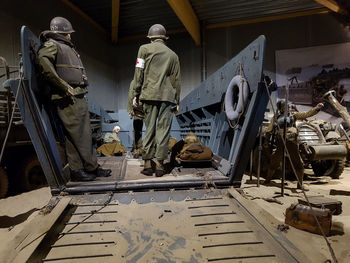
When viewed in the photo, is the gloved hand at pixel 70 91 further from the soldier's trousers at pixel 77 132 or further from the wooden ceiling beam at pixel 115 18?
the wooden ceiling beam at pixel 115 18

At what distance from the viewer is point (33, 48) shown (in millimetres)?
2545

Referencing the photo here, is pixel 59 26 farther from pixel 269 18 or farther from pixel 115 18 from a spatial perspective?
pixel 269 18

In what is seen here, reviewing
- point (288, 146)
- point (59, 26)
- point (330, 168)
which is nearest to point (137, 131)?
point (59, 26)

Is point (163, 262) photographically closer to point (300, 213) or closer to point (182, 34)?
point (300, 213)

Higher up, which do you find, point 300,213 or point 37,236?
point 37,236

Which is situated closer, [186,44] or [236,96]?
[236,96]

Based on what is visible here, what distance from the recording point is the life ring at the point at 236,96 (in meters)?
2.85

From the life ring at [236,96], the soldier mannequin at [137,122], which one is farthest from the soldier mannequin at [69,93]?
the life ring at [236,96]

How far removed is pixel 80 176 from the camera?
9.52ft

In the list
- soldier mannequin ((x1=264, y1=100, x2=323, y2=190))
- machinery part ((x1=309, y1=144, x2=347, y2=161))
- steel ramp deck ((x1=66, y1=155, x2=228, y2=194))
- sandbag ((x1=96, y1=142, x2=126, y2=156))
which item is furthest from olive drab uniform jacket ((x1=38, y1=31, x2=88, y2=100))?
machinery part ((x1=309, y1=144, x2=347, y2=161))

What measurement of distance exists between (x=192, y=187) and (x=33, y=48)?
2196 millimetres

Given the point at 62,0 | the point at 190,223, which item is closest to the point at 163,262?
the point at 190,223

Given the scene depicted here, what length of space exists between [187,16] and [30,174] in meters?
6.33

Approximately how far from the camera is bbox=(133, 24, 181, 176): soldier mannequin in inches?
122
